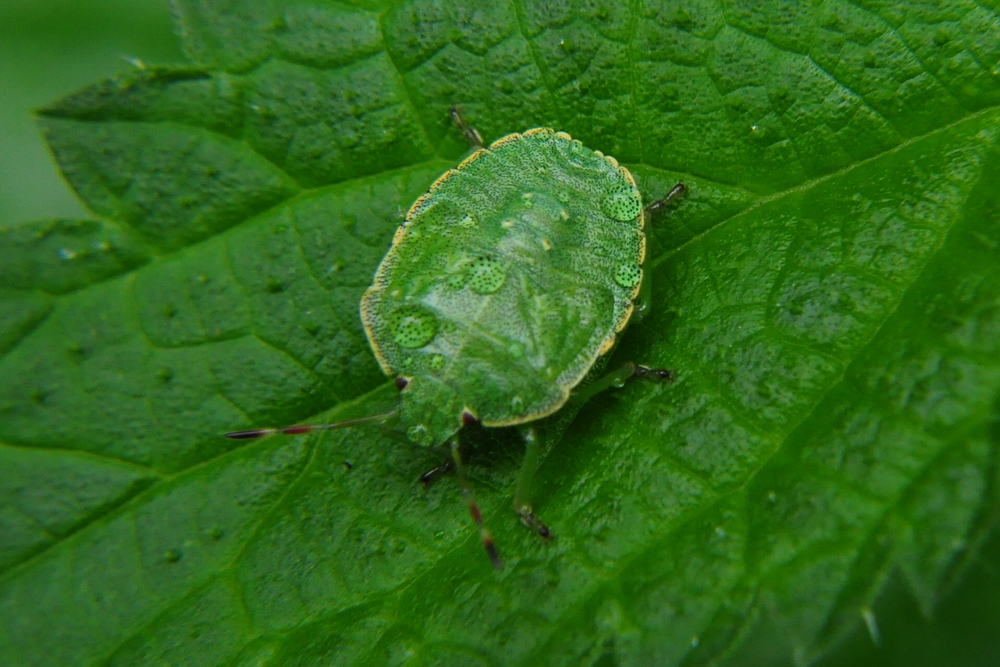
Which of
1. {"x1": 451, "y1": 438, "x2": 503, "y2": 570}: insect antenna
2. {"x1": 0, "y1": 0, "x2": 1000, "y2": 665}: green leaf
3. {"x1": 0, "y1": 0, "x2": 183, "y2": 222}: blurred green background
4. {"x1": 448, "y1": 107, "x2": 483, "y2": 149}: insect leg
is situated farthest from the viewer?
{"x1": 0, "y1": 0, "x2": 183, "y2": 222}: blurred green background

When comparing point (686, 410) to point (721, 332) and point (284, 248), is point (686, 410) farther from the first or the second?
point (284, 248)

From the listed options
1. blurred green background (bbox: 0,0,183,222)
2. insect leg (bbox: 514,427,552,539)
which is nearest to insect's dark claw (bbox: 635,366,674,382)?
insect leg (bbox: 514,427,552,539)

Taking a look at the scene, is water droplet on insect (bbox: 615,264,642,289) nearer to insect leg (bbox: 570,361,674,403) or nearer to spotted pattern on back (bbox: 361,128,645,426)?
spotted pattern on back (bbox: 361,128,645,426)

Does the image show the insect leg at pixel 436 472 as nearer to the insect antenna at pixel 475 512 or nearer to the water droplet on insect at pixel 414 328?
the insect antenna at pixel 475 512

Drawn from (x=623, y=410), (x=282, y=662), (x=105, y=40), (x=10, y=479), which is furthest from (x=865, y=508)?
(x=105, y=40)

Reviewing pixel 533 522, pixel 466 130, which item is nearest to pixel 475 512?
pixel 533 522

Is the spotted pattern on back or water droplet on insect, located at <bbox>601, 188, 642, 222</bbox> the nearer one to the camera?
the spotted pattern on back

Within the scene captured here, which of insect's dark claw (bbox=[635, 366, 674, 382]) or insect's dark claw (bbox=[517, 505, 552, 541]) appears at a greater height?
insect's dark claw (bbox=[635, 366, 674, 382])

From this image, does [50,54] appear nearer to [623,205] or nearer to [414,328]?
[414,328]
